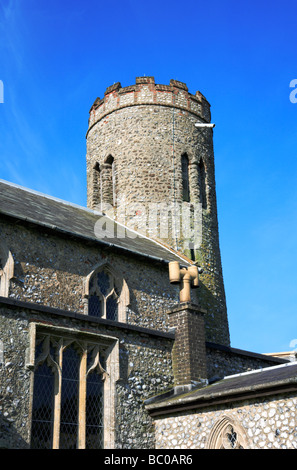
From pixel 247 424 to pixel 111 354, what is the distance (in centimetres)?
359

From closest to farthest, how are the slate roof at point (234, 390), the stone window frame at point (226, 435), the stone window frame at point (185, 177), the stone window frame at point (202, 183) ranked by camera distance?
1. the slate roof at point (234, 390)
2. the stone window frame at point (226, 435)
3. the stone window frame at point (185, 177)
4. the stone window frame at point (202, 183)

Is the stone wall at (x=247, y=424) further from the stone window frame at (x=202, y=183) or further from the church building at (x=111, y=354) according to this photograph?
the stone window frame at (x=202, y=183)

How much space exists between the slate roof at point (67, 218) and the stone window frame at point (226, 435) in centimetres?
571

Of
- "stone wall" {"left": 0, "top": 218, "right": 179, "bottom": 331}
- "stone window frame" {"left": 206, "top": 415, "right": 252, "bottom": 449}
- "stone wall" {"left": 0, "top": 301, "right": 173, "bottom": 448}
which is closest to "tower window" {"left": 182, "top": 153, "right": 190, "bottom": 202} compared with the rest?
"stone wall" {"left": 0, "top": 218, "right": 179, "bottom": 331}

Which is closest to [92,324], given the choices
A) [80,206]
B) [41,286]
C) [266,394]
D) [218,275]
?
[41,286]

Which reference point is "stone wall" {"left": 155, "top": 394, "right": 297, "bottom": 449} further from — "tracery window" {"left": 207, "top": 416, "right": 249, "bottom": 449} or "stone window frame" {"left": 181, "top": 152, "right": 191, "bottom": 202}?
"stone window frame" {"left": 181, "top": 152, "right": 191, "bottom": 202}

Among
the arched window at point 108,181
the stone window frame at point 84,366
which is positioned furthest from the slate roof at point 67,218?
the stone window frame at point 84,366

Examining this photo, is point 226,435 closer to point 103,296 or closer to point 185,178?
point 103,296

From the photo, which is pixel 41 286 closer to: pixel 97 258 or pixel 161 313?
pixel 97 258

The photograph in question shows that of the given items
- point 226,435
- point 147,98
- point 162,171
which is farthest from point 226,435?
point 147,98

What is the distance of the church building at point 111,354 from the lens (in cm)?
1016

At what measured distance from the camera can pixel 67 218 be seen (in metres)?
16.7

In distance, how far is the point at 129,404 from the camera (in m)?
12.0
